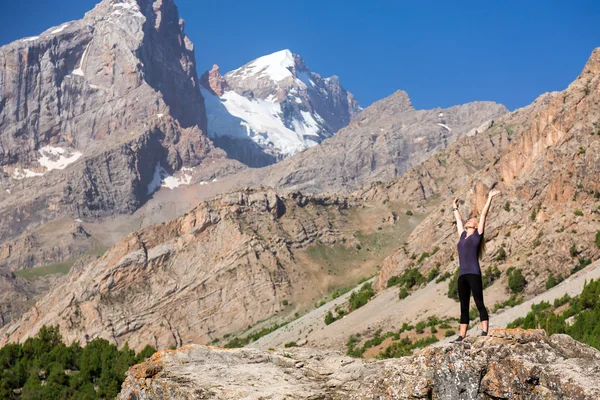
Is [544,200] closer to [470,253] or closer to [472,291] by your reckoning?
[472,291]

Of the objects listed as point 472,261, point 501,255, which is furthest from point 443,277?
point 472,261

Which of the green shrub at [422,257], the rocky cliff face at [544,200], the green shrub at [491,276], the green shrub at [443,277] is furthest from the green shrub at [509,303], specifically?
the green shrub at [422,257]

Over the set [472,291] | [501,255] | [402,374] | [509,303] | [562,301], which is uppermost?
[472,291]

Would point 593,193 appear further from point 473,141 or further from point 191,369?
point 473,141

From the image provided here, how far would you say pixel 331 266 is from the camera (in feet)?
478

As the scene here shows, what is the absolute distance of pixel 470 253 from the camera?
15328 millimetres

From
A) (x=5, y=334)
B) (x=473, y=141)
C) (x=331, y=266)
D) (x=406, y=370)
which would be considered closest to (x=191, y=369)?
(x=406, y=370)

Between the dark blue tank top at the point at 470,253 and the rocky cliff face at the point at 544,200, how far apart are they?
5266cm

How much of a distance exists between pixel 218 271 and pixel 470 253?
129535 mm

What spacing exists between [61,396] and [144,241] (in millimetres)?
93748

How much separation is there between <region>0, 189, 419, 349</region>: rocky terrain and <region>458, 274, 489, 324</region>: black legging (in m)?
113

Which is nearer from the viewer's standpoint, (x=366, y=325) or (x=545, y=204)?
(x=545, y=204)

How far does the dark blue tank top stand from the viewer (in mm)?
15305

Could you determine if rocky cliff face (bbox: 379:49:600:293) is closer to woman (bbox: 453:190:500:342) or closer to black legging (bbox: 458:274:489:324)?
black legging (bbox: 458:274:489:324)
